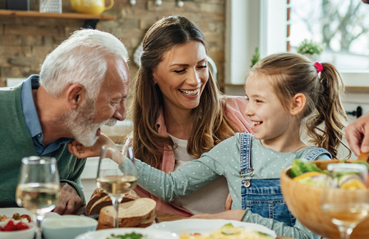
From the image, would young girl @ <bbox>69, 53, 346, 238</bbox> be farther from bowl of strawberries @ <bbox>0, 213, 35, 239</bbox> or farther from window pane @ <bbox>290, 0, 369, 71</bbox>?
window pane @ <bbox>290, 0, 369, 71</bbox>

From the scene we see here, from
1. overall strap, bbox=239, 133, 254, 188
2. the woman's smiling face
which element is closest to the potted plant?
the woman's smiling face

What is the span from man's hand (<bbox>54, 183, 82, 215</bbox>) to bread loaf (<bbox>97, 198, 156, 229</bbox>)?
245mm

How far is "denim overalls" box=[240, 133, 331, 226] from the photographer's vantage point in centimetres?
150

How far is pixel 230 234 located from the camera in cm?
110

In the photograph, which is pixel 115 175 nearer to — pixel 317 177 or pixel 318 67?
pixel 317 177

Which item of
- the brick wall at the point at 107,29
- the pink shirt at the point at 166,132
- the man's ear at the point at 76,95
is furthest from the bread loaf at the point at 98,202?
the brick wall at the point at 107,29

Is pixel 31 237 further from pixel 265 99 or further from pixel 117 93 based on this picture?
pixel 265 99

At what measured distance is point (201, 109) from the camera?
7.04 feet

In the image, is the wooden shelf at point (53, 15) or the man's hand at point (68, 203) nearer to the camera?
the man's hand at point (68, 203)

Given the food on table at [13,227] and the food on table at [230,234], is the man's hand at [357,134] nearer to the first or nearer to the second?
the food on table at [230,234]

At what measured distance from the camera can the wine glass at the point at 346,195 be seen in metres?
0.82

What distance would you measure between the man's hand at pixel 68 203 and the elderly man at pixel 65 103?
0.03 meters

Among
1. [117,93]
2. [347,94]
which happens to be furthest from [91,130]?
[347,94]

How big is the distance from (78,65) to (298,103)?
77cm
